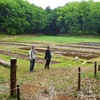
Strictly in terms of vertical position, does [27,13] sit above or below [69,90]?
above

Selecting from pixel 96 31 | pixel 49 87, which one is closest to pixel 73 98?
pixel 49 87

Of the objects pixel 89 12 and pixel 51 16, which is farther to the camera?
pixel 51 16

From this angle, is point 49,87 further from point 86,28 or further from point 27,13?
point 27,13

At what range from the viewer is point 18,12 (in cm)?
7850

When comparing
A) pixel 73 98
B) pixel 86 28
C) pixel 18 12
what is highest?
pixel 18 12

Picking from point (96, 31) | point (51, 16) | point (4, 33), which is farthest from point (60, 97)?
point (51, 16)

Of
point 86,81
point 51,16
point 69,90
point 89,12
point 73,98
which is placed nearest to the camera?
point 73,98

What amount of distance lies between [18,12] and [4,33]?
33.7ft

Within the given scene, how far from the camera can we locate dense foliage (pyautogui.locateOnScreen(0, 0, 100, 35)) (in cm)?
7326

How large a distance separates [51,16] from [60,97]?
87.2m

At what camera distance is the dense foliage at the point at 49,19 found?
240 feet

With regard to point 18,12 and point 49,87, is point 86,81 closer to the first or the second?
point 49,87

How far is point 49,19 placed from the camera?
9419 cm

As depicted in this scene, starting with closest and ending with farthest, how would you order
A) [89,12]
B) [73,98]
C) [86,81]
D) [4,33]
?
[73,98], [86,81], [4,33], [89,12]
